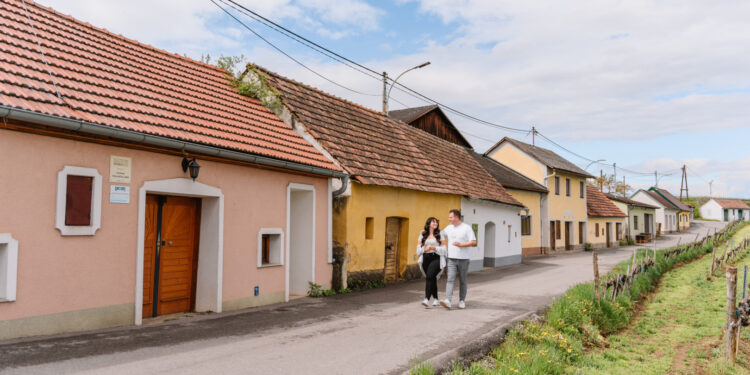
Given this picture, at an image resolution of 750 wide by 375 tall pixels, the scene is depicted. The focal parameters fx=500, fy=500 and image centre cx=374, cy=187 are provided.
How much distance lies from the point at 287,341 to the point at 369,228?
6.35m

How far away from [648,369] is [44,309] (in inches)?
353

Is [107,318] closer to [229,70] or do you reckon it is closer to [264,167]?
[264,167]

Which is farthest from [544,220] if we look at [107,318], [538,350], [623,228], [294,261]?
[107,318]

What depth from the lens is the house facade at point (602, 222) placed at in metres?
37.4

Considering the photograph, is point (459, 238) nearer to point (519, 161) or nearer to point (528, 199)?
point (528, 199)

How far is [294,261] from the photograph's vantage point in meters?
11.6

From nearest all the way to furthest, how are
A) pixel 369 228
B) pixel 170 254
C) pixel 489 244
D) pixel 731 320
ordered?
pixel 731 320 → pixel 170 254 → pixel 369 228 → pixel 489 244

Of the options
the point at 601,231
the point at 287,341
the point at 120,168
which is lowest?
the point at 287,341

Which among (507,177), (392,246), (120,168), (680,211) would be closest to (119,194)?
(120,168)

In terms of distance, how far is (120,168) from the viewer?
7.55m

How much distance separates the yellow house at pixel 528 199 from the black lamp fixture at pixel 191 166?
2014cm

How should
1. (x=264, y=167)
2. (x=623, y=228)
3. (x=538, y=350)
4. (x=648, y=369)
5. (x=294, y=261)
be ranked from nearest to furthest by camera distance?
1. (x=538, y=350)
2. (x=648, y=369)
3. (x=264, y=167)
4. (x=294, y=261)
5. (x=623, y=228)

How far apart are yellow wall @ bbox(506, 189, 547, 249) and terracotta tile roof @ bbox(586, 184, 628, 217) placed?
9.12m

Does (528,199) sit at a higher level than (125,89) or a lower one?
lower
